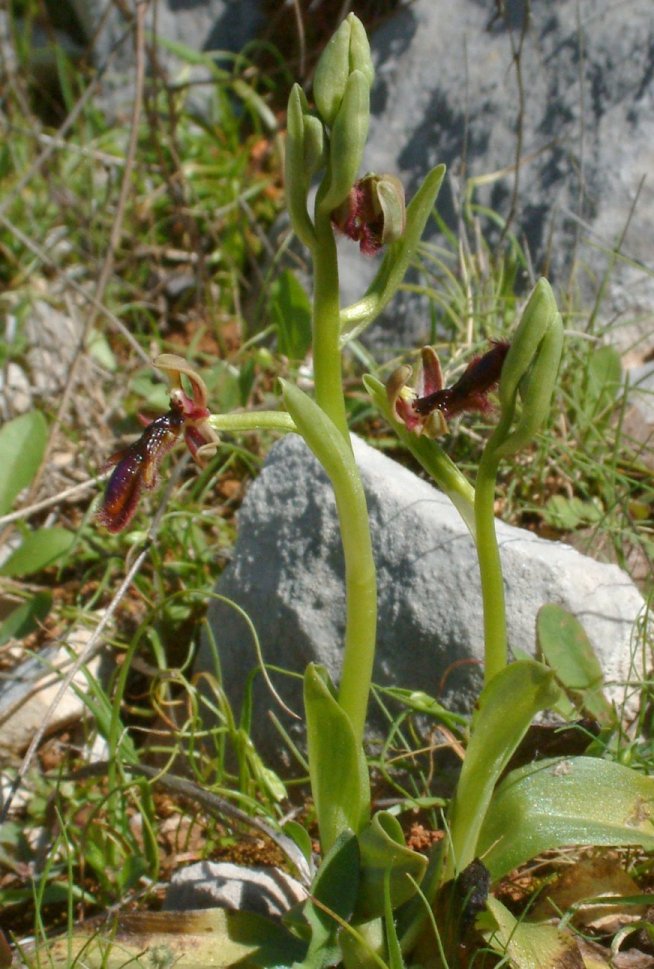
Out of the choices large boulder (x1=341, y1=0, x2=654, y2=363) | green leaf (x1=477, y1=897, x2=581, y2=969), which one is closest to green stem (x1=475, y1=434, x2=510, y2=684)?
green leaf (x1=477, y1=897, x2=581, y2=969)

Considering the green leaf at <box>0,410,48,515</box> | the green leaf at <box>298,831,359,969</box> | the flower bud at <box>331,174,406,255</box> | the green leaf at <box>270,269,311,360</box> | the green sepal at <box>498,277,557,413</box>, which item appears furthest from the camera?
the green leaf at <box>270,269,311,360</box>

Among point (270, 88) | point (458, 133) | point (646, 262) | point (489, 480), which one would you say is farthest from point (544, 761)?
point (270, 88)

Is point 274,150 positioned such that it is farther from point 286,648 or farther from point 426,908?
point 426,908

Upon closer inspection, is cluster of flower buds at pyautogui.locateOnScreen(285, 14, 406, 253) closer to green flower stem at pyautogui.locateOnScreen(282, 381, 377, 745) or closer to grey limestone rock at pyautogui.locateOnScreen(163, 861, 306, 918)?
green flower stem at pyautogui.locateOnScreen(282, 381, 377, 745)

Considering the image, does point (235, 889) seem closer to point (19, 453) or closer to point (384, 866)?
point (384, 866)

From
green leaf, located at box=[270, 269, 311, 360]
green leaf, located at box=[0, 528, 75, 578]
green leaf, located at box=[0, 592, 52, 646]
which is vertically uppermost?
green leaf, located at box=[270, 269, 311, 360]

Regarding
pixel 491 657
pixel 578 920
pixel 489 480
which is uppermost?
pixel 489 480

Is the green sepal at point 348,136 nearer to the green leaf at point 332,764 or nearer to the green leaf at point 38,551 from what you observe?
the green leaf at point 332,764
